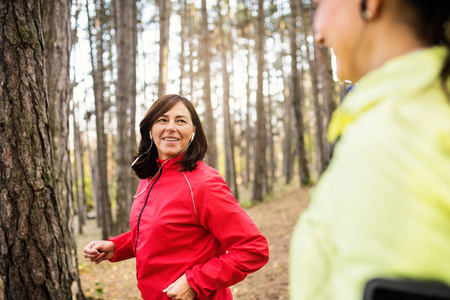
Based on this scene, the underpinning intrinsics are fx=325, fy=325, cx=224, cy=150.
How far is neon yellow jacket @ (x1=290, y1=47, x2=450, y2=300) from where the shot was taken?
0.59 m

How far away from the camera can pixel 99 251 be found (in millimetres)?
2377

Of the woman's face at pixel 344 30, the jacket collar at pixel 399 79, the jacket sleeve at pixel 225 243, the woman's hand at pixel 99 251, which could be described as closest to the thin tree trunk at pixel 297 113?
the woman's hand at pixel 99 251

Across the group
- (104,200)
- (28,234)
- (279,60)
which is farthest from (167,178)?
(279,60)

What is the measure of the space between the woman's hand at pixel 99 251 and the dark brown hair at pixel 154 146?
0.57m

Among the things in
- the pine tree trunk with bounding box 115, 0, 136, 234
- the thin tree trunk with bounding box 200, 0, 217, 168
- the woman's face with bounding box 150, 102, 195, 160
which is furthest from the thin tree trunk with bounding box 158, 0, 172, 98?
the woman's face with bounding box 150, 102, 195, 160

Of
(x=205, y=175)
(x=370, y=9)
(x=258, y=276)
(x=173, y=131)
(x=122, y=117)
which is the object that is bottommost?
(x=258, y=276)

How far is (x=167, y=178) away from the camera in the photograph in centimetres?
223

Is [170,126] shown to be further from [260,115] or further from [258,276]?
[260,115]

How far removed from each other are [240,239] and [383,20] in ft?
4.84

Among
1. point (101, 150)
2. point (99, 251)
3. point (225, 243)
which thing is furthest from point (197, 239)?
point (101, 150)

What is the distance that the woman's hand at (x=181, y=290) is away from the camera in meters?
1.81

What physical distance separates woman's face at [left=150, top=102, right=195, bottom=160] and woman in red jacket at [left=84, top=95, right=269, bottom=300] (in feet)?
0.04

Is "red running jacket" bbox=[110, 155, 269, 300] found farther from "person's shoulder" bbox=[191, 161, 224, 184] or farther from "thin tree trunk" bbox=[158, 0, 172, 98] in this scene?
"thin tree trunk" bbox=[158, 0, 172, 98]

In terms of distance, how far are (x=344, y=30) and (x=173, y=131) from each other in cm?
175
